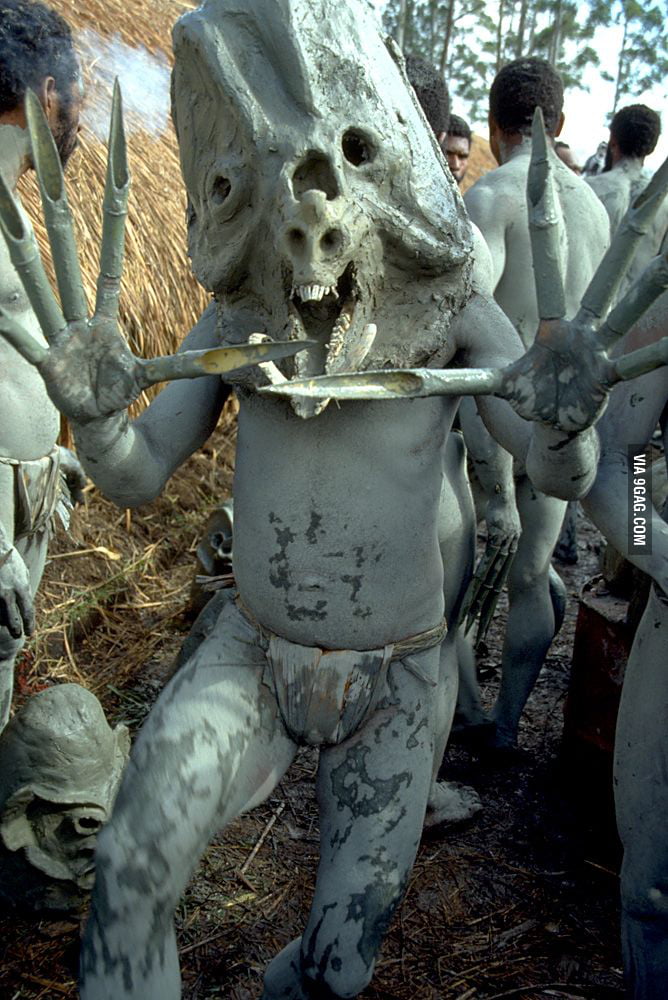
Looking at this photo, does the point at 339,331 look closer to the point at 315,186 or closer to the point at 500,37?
the point at 315,186

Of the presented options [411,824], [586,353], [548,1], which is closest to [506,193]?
[586,353]

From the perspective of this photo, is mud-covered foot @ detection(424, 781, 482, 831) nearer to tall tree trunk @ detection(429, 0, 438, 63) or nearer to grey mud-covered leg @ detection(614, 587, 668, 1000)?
grey mud-covered leg @ detection(614, 587, 668, 1000)

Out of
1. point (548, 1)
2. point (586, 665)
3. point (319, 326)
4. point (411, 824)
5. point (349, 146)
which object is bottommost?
point (586, 665)

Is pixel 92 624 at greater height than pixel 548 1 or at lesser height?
lesser

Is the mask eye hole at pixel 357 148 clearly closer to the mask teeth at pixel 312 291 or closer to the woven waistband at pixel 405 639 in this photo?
the mask teeth at pixel 312 291

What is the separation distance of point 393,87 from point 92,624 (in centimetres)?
317

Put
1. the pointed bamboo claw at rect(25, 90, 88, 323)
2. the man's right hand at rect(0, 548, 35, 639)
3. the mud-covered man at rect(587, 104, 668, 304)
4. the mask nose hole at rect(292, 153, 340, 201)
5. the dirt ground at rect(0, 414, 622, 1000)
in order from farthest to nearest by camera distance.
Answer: the mud-covered man at rect(587, 104, 668, 304) < the dirt ground at rect(0, 414, 622, 1000) < the man's right hand at rect(0, 548, 35, 639) < the mask nose hole at rect(292, 153, 340, 201) < the pointed bamboo claw at rect(25, 90, 88, 323)

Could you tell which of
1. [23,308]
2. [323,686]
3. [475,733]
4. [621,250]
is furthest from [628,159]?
[323,686]

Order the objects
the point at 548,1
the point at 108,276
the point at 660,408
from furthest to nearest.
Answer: the point at 548,1
the point at 660,408
the point at 108,276

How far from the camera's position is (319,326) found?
170 cm

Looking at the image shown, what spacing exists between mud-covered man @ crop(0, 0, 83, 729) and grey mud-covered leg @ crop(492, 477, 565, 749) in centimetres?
158

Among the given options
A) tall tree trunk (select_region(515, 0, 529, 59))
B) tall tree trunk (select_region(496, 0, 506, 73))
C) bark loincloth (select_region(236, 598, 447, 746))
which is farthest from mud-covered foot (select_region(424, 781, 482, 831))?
tall tree trunk (select_region(496, 0, 506, 73))

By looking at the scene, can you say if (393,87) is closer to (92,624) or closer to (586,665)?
(586,665)

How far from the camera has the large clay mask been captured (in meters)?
2.40
